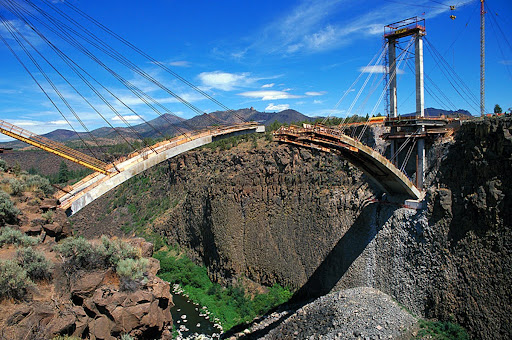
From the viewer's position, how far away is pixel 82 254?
1071 centimetres

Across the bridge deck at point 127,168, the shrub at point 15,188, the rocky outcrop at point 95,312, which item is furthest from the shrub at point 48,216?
the rocky outcrop at point 95,312

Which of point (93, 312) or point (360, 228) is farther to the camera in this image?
point (360, 228)

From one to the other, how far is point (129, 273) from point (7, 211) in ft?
17.1

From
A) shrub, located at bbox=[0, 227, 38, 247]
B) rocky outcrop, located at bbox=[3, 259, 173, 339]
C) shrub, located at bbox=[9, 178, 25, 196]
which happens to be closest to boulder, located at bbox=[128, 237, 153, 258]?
rocky outcrop, located at bbox=[3, 259, 173, 339]

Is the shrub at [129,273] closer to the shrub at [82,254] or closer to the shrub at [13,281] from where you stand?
the shrub at [82,254]

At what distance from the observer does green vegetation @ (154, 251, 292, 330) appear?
23594 millimetres

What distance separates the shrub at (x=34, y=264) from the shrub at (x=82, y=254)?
2.75 feet

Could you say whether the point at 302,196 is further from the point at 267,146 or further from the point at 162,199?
the point at 162,199

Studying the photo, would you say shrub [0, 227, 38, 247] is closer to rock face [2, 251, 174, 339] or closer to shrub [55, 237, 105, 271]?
shrub [55, 237, 105, 271]

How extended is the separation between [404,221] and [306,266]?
7.45 m

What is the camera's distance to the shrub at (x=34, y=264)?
941cm

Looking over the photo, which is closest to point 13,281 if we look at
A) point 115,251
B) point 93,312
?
point 93,312

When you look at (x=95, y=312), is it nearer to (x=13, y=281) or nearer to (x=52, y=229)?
(x=13, y=281)

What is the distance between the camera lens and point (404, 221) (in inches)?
727
